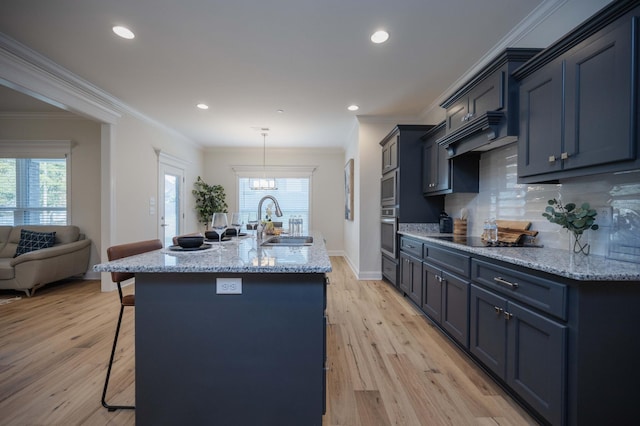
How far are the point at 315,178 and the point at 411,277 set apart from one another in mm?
4257

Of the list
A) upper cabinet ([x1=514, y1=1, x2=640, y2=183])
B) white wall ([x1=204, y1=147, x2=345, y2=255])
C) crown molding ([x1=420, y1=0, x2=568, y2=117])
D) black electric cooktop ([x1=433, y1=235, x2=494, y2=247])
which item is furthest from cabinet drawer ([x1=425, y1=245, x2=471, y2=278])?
white wall ([x1=204, y1=147, x2=345, y2=255])

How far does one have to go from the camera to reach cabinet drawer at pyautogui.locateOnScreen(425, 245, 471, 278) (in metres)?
2.11

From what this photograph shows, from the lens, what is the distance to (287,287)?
4.40 feet

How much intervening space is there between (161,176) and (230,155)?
216cm

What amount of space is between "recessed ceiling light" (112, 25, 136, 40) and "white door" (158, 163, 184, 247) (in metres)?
3.00

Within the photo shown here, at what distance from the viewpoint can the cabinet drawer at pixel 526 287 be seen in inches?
51.6

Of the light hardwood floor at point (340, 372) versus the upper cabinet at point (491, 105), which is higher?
the upper cabinet at point (491, 105)

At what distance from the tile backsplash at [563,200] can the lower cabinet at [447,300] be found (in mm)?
731

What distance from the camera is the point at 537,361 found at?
4.70 ft

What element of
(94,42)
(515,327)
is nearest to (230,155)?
(94,42)

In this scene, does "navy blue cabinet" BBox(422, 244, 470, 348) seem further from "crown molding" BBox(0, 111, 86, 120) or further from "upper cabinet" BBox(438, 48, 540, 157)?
"crown molding" BBox(0, 111, 86, 120)

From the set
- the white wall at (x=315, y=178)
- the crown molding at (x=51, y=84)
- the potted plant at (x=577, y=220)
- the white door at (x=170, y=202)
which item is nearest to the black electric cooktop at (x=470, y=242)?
the potted plant at (x=577, y=220)

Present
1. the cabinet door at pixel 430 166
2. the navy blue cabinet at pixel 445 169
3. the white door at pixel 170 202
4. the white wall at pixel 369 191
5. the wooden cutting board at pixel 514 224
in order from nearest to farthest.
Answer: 1. the wooden cutting board at pixel 514 224
2. the navy blue cabinet at pixel 445 169
3. the cabinet door at pixel 430 166
4. the white wall at pixel 369 191
5. the white door at pixel 170 202

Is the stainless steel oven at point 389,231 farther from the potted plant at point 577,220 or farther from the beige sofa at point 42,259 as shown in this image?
the beige sofa at point 42,259
